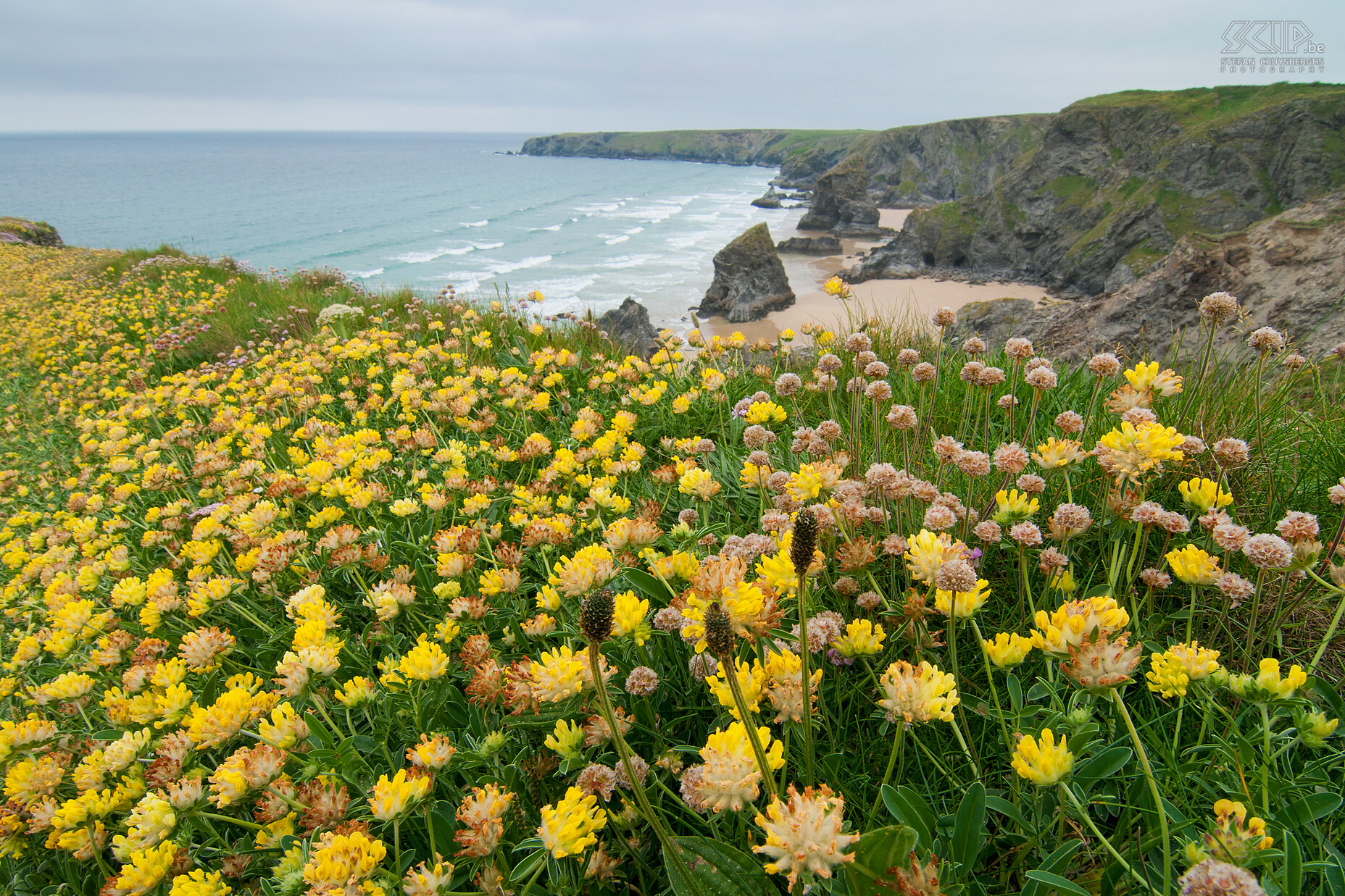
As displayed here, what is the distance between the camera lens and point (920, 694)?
1.02 m

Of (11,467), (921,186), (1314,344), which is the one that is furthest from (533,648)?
(921,186)

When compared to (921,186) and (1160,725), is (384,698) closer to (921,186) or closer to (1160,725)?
(1160,725)

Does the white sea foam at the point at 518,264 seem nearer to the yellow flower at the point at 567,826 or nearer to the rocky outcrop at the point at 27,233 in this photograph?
the rocky outcrop at the point at 27,233

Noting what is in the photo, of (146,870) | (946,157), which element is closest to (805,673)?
(146,870)

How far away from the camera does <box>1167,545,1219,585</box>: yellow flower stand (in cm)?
128

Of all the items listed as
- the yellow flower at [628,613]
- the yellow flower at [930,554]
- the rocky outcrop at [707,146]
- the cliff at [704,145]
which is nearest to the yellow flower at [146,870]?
the yellow flower at [628,613]

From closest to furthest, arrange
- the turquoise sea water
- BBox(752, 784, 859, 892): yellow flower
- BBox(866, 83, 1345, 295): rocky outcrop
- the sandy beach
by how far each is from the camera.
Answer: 1. BBox(752, 784, 859, 892): yellow flower
2. the sandy beach
3. BBox(866, 83, 1345, 295): rocky outcrop
4. the turquoise sea water

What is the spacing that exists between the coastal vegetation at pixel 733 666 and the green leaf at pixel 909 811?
0.7 inches

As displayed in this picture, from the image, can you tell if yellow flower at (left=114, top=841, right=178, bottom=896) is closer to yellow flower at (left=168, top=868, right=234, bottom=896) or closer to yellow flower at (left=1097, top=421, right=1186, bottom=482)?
yellow flower at (left=168, top=868, right=234, bottom=896)

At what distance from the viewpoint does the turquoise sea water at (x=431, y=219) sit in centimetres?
3167

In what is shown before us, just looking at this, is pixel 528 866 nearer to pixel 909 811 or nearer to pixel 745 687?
pixel 745 687

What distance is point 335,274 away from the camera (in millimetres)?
10867

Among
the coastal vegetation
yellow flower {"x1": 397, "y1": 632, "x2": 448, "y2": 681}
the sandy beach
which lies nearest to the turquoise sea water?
the sandy beach

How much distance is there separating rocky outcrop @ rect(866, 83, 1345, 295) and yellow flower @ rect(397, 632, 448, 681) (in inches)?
1284
